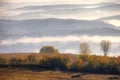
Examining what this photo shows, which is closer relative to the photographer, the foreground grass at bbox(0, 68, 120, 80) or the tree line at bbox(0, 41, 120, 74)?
the foreground grass at bbox(0, 68, 120, 80)

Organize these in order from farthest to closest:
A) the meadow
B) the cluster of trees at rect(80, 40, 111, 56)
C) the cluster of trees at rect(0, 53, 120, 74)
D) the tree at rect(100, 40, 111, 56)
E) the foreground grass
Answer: the tree at rect(100, 40, 111, 56) → the cluster of trees at rect(80, 40, 111, 56) → the cluster of trees at rect(0, 53, 120, 74) → the meadow → the foreground grass

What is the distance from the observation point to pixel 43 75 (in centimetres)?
9406

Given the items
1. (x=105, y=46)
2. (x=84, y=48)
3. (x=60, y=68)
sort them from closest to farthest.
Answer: (x=60, y=68) → (x=105, y=46) → (x=84, y=48)

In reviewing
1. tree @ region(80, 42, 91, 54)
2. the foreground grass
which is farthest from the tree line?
tree @ region(80, 42, 91, 54)

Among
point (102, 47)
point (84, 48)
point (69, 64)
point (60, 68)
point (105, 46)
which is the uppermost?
point (105, 46)

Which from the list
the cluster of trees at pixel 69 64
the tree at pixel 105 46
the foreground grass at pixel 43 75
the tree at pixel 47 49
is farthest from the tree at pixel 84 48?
the foreground grass at pixel 43 75

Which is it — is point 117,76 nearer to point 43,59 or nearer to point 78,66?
point 78,66

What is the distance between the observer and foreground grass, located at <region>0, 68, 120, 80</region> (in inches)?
3524

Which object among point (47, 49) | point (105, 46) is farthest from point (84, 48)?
point (47, 49)

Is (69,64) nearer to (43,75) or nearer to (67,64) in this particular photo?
(67,64)

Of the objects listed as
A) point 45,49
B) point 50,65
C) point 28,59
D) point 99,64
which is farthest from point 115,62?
point 45,49

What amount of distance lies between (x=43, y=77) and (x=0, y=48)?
89.0 meters

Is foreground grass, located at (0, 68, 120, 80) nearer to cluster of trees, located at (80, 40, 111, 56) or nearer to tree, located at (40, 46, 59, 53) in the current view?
cluster of trees, located at (80, 40, 111, 56)

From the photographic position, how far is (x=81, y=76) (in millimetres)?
92312
